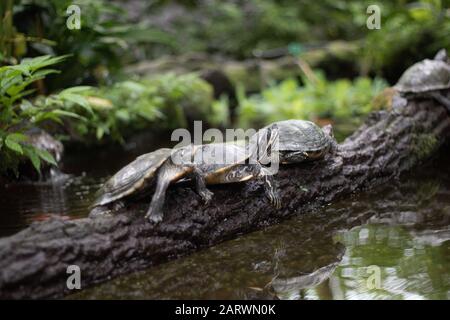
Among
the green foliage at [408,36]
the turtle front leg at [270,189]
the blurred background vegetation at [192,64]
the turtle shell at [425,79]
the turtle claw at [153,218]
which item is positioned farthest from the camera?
the green foliage at [408,36]

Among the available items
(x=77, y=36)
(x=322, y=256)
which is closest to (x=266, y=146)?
(x=322, y=256)

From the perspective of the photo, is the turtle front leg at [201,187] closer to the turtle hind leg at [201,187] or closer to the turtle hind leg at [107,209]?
the turtle hind leg at [201,187]

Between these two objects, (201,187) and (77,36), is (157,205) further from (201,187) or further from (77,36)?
(77,36)

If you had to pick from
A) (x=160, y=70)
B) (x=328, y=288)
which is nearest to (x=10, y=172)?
(x=328, y=288)

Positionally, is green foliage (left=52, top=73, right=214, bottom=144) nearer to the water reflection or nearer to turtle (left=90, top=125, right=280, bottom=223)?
turtle (left=90, top=125, right=280, bottom=223)

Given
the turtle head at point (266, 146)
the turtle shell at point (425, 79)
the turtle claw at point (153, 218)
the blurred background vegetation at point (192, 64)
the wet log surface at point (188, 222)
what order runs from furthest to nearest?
the blurred background vegetation at point (192, 64)
the turtle shell at point (425, 79)
the turtle head at point (266, 146)
the turtle claw at point (153, 218)
the wet log surface at point (188, 222)

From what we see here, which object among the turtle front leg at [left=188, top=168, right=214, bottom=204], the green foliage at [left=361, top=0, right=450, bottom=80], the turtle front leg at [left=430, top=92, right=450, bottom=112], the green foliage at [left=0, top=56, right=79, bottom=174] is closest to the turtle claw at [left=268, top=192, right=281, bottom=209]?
the turtle front leg at [left=188, top=168, right=214, bottom=204]

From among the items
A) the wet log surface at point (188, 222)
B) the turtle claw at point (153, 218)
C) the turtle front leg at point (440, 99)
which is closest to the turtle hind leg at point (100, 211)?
the wet log surface at point (188, 222)
